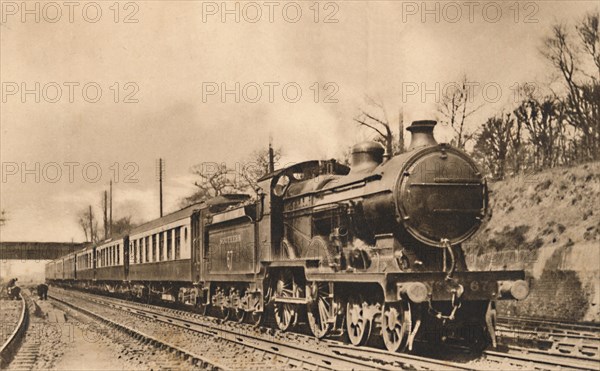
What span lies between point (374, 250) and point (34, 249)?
241ft

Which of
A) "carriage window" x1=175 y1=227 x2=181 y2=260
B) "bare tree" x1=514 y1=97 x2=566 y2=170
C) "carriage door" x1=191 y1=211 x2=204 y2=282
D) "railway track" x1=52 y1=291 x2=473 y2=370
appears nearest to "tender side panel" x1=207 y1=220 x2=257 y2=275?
"carriage door" x1=191 y1=211 x2=204 y2=282

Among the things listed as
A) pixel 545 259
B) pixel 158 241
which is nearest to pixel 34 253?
pixel 158 241

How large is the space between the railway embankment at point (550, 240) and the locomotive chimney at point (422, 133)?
705 cm

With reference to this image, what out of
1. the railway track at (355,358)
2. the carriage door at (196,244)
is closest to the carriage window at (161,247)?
the carriage door at (196,244)

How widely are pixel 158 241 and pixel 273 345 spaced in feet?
44.4

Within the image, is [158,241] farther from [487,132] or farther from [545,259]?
[487,132]

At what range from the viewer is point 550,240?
20547 mm

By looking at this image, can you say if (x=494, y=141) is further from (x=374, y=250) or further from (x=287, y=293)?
(x=374, y=250)

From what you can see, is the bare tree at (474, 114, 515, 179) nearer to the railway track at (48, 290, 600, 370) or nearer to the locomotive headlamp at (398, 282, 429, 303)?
the railway track at (48, 290, 600, 370)

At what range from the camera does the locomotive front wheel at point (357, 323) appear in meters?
11.1

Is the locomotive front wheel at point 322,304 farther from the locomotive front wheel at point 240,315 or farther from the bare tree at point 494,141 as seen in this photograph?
the bare tree at point 494,141

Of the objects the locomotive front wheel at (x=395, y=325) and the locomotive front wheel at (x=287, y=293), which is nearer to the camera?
the locomotive front wheel at (x=395, y=325)

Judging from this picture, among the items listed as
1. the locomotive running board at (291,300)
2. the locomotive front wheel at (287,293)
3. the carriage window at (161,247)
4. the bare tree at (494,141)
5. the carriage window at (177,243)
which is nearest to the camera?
the locomotive running board at (291,300)

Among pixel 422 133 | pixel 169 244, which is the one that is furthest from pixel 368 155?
pixel 169 244
